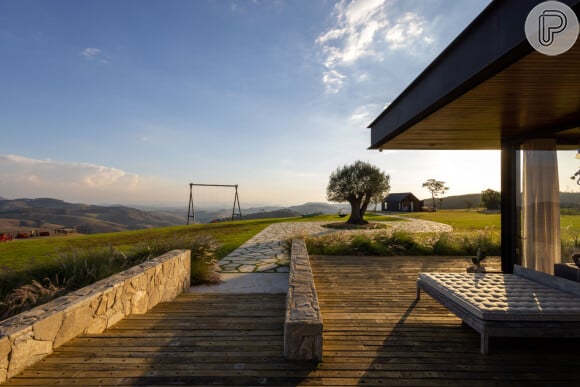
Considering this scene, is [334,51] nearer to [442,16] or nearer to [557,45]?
[442,16]

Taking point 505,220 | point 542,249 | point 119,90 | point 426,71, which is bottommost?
point 542,249

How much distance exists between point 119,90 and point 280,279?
10399mm

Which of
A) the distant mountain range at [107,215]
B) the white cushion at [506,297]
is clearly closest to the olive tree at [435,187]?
the distant mountain range at [107,215]

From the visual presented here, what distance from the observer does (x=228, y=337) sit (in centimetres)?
284

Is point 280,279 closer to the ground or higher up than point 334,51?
closer to the ground

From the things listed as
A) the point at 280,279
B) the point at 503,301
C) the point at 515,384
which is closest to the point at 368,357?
the point at 515,384

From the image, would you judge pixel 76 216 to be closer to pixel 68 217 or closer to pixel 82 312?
pixel 68 217

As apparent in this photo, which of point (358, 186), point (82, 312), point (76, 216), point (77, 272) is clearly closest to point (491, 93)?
point (82, 312)

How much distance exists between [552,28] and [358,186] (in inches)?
702

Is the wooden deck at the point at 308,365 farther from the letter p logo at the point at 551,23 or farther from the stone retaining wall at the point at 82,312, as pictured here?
the letter p logo at the point at 551,23

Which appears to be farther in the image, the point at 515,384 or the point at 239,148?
the point at 239,148

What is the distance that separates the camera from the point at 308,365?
→ 234 centimetres

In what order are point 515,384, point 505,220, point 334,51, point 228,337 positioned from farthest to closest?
point 334,51, point 505,220, point 228,337, point 515,384

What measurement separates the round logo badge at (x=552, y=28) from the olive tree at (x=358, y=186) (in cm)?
1735
